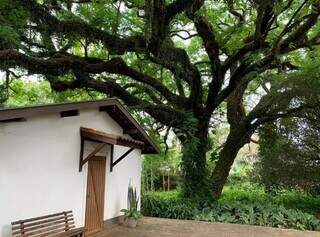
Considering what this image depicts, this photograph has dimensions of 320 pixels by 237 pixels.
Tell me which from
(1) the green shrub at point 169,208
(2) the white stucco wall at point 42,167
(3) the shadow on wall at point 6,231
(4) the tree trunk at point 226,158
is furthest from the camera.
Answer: (4) the tree trunk at point 226,158

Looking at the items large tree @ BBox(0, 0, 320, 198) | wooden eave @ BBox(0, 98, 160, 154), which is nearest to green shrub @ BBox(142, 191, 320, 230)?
large tree @ BBox(0, 0, 320, 198)

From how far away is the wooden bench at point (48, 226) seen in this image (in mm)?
7152

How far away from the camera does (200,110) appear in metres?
15.5

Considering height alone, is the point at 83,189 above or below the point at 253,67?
below

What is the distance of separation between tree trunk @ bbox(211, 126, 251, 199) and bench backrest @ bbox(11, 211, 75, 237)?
8.22 metres

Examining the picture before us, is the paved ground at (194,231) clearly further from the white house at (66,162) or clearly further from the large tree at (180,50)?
the large tree at (180,50)

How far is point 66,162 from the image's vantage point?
9.03 meters

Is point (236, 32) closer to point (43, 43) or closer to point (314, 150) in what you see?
point (314, 150)

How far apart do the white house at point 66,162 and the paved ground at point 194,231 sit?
29.8 inches

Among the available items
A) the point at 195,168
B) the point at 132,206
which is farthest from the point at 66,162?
the point at 195,168

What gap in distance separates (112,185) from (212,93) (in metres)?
5.70

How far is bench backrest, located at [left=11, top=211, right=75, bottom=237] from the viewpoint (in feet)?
23.4

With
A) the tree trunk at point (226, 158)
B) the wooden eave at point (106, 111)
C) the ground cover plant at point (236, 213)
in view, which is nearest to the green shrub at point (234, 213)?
the ground cover plant at point (236, 213)

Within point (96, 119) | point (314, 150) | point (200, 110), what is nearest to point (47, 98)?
point (200, 110)
